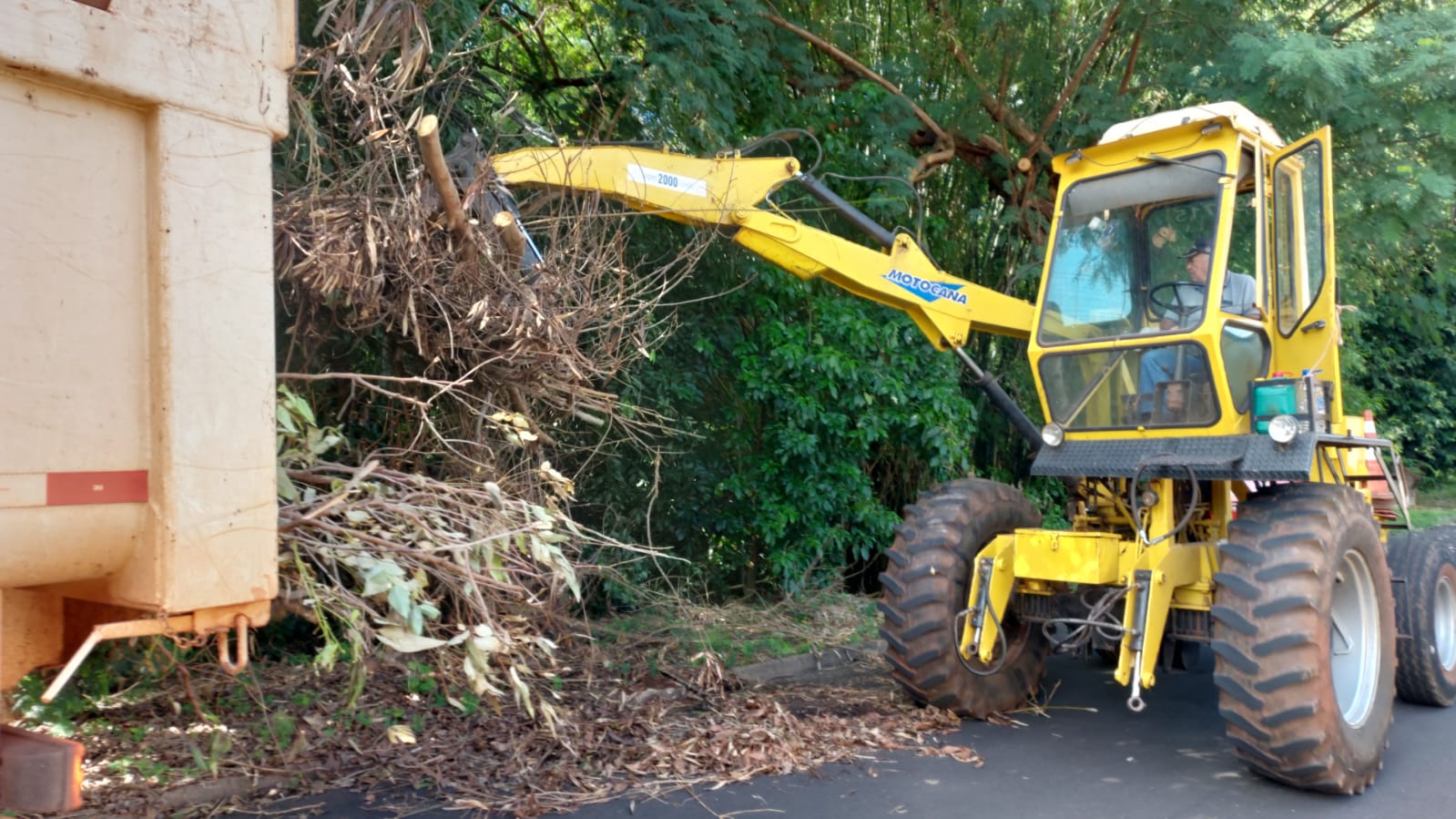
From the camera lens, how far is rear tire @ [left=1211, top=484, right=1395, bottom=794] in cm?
468

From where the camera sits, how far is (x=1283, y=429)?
5.18m

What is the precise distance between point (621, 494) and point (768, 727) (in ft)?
9.97

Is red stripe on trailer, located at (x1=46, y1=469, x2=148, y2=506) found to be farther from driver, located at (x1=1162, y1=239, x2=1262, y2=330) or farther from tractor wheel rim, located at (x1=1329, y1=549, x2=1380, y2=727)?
tractor wheel rim, located at (x1=1329, y1=549, x2=1380, y2=727)

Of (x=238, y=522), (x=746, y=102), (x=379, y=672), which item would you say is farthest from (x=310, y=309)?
(x=746, y=102)

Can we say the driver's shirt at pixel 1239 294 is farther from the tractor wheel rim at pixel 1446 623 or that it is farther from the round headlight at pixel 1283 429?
the tractor wheel rim at pixel 1446 623

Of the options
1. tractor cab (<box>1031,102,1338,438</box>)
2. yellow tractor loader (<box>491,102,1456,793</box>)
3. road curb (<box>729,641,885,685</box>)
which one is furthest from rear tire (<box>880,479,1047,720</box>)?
road curb (<box>729,641,885,685</box>)

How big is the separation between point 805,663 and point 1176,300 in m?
3.49

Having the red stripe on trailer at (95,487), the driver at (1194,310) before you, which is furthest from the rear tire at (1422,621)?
the red stripe on trailer at (95,487)

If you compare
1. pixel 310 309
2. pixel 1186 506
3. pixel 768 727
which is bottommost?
pixel 768 727

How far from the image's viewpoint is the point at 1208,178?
5.62 meters

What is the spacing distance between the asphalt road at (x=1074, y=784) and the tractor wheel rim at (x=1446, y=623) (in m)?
0.65

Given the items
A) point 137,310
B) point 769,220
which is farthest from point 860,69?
point 137,310

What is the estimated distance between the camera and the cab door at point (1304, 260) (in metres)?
5.69

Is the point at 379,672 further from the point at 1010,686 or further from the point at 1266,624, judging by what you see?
the point at 1266,624
